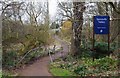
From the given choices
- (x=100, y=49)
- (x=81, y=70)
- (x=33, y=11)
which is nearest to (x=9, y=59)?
(x=33, y=11)

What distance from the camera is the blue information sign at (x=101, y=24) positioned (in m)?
7.05

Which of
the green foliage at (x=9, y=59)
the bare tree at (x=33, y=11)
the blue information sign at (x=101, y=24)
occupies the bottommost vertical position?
the green foliage at (x=9, y=59)

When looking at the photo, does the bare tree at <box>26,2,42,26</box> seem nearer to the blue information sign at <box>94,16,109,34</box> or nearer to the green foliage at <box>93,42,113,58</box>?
the green foliage at <box>93,42,113,58</box>

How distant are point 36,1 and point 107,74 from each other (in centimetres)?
445

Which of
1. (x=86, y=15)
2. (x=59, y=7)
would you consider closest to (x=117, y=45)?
(x=86, y=15)

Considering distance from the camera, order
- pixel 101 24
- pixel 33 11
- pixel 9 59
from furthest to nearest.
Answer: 1. pixel 33 11
2. pixel 9 59
3. pixel 101 24

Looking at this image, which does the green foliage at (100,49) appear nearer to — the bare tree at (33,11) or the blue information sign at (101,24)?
the blue information sign at (101,24)

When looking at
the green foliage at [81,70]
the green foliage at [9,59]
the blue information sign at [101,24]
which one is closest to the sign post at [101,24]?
the blue information sign at [101,24]

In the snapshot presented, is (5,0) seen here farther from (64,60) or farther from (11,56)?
(64,60)

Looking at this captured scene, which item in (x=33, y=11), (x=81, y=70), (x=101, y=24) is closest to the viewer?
(x=81, y=70)

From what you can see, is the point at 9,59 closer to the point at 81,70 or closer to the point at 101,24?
the point at 81,70

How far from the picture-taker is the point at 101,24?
23.3 ft

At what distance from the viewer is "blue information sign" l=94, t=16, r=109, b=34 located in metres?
7.05

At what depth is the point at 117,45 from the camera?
354 inches
